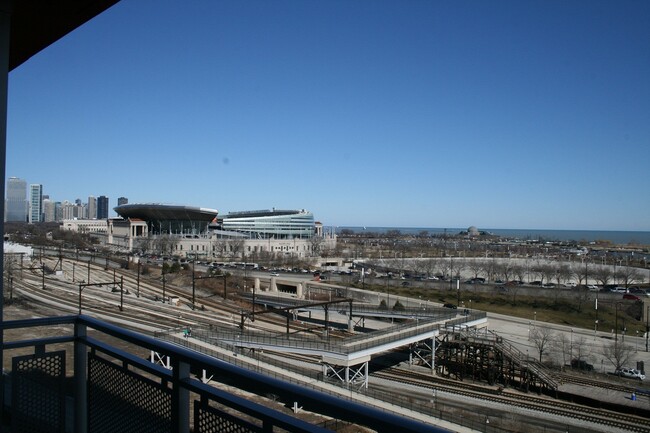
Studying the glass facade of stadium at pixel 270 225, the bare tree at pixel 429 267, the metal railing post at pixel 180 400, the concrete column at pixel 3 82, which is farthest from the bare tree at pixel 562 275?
the concrete column at pixel 3 82

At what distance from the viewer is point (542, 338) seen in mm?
18172

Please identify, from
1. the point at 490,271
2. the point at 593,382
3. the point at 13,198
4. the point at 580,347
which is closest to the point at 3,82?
the point at 13,198

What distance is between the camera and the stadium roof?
5091cm

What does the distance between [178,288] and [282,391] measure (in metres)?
28.3

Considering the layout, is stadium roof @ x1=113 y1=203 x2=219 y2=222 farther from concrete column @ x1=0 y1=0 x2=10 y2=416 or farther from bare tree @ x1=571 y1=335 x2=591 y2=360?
concrete column @ x1=0 y1=0 x2=10 y2=416

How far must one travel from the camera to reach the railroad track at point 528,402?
439 inches

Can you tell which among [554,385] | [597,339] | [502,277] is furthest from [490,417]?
[502,277]

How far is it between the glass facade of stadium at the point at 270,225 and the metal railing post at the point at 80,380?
57857 mm

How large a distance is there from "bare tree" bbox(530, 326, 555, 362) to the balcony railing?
56.1 feet

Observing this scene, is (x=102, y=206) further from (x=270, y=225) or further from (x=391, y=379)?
(x=391, y=379)

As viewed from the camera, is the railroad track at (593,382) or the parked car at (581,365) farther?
the parked car at (581,365)

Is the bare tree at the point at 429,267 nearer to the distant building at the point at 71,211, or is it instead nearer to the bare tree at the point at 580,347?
the bare tree at the point at 580,347

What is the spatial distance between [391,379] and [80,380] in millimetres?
14507

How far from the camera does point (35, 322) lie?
170 cm
